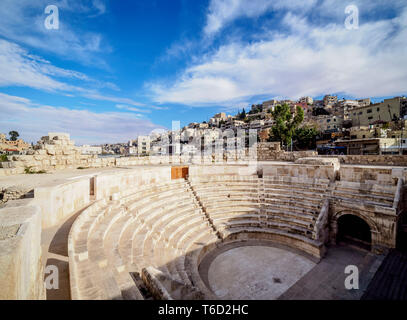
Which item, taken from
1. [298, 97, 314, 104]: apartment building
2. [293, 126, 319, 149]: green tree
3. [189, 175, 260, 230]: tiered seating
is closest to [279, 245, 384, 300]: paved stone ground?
[189, 175, 260, 230]: tiered seating

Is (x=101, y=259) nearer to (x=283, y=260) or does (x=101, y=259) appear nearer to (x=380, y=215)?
(x=283, y=260)

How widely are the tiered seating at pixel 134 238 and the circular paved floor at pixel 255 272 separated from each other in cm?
126

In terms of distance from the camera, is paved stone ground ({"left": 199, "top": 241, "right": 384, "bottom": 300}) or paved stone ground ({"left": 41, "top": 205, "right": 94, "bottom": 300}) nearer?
paved stone ground ({"left": 41, "top": 205, "right": 94, "bottom": 300})

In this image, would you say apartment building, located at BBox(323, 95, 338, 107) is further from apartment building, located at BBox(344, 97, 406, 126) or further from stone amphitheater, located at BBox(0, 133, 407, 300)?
stone amphitheater, located at BBox(0, 133, 407, 300)

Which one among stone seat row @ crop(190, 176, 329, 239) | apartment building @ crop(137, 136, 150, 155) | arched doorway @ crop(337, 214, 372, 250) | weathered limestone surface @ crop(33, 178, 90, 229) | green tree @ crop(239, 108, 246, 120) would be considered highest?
green tree @ crop(239, 108, 246, 120)

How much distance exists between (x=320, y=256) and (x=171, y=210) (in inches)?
299

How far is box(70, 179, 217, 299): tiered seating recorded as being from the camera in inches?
139

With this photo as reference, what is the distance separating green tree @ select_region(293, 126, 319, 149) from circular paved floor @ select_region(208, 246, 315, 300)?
3242 centimetres

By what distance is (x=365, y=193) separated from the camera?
974 cm

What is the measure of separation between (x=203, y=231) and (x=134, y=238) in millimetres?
3843

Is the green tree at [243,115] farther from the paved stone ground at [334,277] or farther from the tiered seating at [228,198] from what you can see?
the paved stone ground at [334,277]
